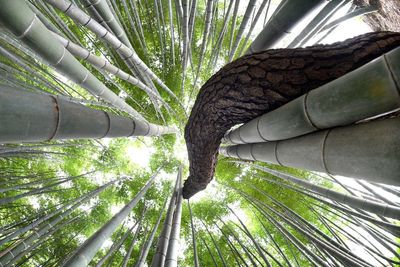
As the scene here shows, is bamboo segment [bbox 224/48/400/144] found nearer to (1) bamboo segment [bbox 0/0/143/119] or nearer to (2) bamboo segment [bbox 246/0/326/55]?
(2) bamboo segment [bbox 246/0/326/55]

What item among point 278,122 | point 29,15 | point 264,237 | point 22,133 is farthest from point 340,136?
point 264,237

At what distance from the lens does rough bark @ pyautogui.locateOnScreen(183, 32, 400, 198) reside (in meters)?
1.24

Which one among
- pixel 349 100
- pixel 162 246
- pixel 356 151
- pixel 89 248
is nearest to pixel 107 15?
pixel 89 248

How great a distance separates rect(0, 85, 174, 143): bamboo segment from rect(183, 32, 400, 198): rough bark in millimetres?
877

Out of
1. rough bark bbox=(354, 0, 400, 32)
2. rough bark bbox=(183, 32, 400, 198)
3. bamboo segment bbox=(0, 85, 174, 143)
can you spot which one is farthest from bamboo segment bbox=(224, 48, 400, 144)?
rough bark bbox=(354, 0, 400, 32)

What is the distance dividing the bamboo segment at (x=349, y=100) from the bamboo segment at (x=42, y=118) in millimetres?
990

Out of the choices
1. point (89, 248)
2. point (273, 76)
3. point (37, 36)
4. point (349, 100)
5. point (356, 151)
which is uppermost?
point (37, 36)

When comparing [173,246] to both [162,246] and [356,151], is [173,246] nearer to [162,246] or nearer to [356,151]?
[162,246]

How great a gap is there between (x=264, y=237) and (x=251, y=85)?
380 centimetres

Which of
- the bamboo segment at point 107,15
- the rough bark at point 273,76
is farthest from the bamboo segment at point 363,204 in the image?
the bamboo segment at point 107,15

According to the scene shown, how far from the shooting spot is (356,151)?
2.97 feet

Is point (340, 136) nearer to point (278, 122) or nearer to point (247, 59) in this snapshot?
point (278, 122)

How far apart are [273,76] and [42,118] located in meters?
1.19

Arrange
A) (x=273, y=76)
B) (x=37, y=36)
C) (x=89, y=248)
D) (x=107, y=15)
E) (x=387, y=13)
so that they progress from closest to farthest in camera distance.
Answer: (x=37, y=36) → (x=273, y=76) → (x=89, y=248) → (x=107, y=15) → (x=387, y=13)
